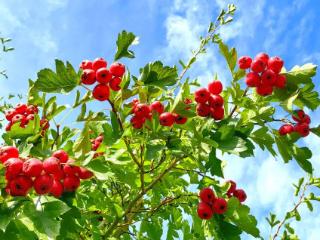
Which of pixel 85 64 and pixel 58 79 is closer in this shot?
pixel 58 79

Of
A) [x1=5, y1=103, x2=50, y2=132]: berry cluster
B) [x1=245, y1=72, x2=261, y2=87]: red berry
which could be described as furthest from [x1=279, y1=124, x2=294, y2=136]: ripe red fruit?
[x1=5, y1=103, x2=50, y2=132]: berry cluster

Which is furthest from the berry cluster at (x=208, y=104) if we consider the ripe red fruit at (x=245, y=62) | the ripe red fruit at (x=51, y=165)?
the ripe red fruit at (x=51, y=165)

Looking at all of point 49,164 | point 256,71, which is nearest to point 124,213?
point 49,164

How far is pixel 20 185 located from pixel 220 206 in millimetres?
1678

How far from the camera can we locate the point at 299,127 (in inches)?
140

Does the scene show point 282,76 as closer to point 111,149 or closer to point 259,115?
point 259,115

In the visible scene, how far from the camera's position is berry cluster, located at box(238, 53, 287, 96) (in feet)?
10.9

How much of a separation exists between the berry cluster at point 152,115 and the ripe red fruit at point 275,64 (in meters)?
0.80

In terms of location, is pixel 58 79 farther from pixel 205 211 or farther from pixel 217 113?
pixel 205 211

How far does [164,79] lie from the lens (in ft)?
11.2

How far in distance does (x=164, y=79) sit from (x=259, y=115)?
0.82 m

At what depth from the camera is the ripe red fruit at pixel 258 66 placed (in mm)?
3393

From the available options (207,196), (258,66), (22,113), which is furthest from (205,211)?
(22,113)

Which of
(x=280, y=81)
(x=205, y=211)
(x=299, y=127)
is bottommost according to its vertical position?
(x=205, y=211)
